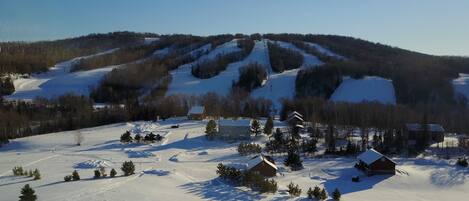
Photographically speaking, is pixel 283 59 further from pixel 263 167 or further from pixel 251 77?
pixel 263 167

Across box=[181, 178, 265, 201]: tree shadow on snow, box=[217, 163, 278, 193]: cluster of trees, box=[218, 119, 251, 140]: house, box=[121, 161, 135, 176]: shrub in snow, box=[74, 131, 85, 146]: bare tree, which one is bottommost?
box=[181, 178, 265, 201]: tree shadow on snow

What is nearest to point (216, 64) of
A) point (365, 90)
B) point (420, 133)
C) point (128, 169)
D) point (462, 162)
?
point (365, 90)

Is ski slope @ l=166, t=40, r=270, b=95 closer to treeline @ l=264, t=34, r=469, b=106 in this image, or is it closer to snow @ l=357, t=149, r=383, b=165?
treeline @ l=264, t=34, r=469, b=106

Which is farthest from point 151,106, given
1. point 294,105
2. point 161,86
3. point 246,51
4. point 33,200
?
point 246,51

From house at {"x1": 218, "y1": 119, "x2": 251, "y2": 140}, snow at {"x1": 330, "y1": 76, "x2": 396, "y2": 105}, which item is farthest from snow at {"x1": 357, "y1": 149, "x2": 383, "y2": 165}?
snow at {"x1": 330, "y1": 76, "x2": 396, "y2": 105}

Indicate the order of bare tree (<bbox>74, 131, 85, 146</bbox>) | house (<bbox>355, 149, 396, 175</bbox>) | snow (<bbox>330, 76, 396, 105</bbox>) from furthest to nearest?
snow (<bbox>330, 76, 396, 105</bbox>), bare tree (<bbox>74, 131, 85, 146</bbox>), house (<bbox>355, 149, 396, 175</bbox>)

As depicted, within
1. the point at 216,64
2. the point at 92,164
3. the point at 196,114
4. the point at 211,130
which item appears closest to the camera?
the point at 92,164
